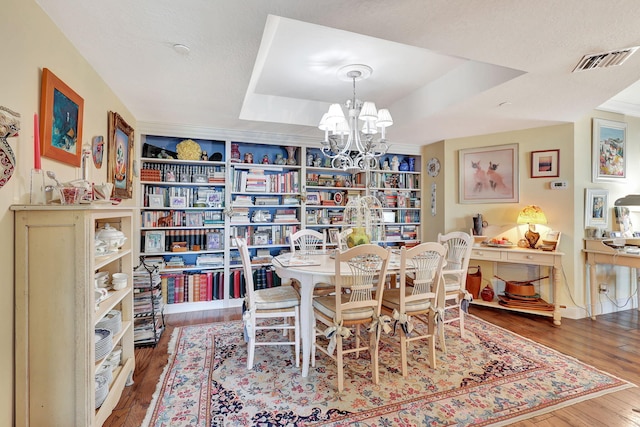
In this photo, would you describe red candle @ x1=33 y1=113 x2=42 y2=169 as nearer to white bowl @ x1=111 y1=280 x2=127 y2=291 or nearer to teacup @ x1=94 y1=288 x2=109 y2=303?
teacup @ x1=94 y1=288 x2=109 y2=303

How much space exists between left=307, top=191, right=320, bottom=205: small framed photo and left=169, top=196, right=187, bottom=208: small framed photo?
5.41ft

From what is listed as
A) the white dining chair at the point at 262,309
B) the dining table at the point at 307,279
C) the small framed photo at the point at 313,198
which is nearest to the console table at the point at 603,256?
the dining table at the point at 307,279

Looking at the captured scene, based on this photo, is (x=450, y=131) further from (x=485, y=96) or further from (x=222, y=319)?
(x=222, y=319)

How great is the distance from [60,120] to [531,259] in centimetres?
440

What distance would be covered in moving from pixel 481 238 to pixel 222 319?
3.42 m

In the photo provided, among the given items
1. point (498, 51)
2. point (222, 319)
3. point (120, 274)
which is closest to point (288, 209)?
point (222, 319)

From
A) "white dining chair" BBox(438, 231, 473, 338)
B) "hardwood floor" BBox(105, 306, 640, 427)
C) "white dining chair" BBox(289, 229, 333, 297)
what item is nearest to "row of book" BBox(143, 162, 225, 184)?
"white dining chair" BBox(289, 229, 333, 297)

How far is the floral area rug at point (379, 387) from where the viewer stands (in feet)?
5.88

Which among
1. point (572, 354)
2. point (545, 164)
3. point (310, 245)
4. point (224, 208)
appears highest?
point (545, 164)

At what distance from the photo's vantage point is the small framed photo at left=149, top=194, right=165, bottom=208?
366 centimetres

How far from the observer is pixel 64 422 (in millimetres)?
1402

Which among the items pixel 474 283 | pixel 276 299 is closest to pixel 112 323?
pixel 276 299

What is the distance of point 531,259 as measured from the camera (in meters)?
3.42

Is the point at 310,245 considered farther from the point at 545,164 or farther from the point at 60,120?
the point at 545,164
